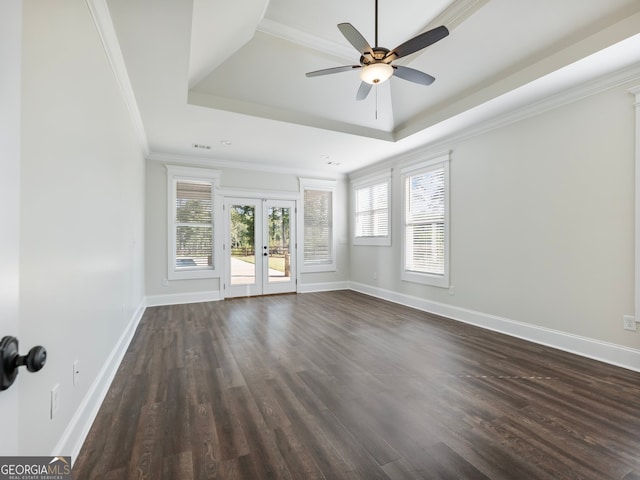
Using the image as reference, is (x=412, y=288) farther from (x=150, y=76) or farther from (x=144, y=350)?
(x=150, y=76)

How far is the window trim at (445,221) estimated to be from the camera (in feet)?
15.5

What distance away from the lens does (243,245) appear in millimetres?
6254

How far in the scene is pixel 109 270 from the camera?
264cm

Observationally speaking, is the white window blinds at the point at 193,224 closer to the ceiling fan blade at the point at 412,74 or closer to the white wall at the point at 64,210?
the white wall at the point at 64,210

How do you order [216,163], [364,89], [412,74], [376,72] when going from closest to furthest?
1. [376,72]
2. [412,74]
3. [364,89]
4. [216,163]

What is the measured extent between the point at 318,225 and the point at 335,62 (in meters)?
3.84

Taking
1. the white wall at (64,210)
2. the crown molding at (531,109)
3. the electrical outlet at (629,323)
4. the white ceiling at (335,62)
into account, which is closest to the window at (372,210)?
the crown molding at (531,109)

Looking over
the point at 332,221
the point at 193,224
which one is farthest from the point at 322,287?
the point at 193,224

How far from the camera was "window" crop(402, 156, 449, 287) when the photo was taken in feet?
15.7

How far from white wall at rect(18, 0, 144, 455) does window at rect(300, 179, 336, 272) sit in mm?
4488

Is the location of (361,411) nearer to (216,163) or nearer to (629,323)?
(629,323)

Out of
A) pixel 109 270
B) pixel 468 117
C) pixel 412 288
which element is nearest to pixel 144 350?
pixel 109 270

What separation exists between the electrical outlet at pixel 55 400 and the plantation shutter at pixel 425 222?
4653 mm

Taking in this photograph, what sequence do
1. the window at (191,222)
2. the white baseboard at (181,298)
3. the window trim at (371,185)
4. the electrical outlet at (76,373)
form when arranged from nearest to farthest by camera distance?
the electrical outlet at (76,373)
the white baseboard at (181,298)
the window at (191,222)
the window trim at (371,185)
